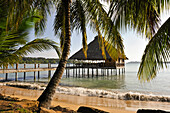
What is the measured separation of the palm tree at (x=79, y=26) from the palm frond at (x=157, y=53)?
1.11 meters

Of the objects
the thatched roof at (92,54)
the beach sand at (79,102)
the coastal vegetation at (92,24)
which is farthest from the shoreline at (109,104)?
the thatched roof at (92,54)

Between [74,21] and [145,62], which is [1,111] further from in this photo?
[74,21]

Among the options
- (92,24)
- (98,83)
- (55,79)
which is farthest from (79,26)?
(98,83)

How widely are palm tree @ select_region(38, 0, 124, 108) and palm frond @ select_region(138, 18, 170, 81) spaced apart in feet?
3.64

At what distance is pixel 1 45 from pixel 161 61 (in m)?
3.03

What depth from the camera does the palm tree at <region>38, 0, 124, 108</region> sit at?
12.7ft

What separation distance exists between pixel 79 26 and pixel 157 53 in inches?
152

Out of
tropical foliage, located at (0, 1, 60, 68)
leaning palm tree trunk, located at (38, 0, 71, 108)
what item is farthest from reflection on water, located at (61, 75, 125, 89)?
tropical foliage, located at (0, 1, 60, 68)

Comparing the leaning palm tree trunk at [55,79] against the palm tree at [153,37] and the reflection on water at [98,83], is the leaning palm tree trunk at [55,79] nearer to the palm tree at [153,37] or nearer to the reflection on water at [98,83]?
the palm tree at [153,37]

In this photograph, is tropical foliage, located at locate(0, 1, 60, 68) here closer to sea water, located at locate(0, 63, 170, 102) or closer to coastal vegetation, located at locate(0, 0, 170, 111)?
coastal vegetation, located at locate(0, 0, 170, 111)

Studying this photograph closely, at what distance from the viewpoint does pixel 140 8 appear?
2.09 m

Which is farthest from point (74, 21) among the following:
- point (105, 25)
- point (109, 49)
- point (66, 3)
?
point (109, 49)

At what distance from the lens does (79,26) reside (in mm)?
5492

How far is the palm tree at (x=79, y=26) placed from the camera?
3.88 m
